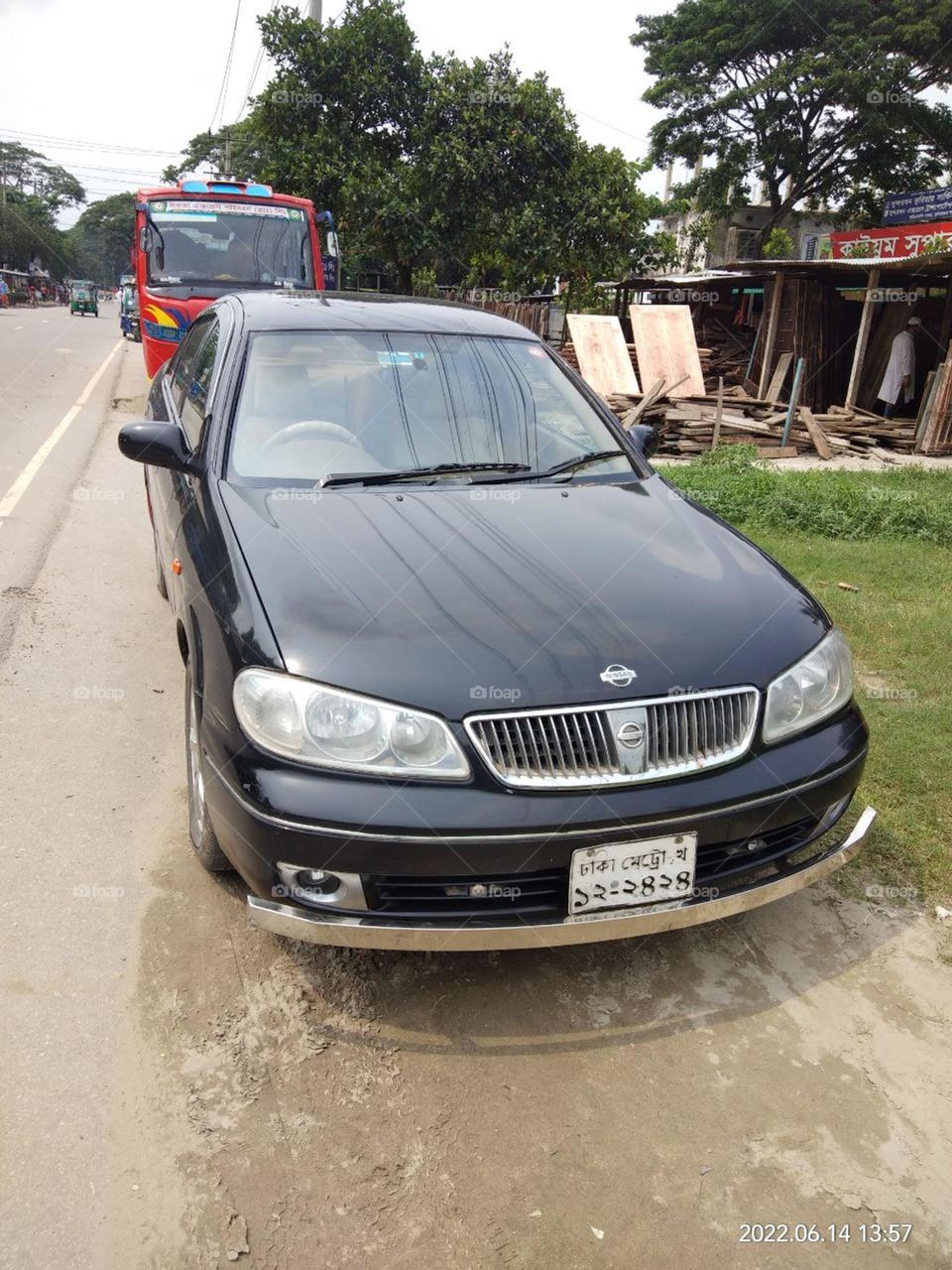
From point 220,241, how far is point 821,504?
831 centimetres

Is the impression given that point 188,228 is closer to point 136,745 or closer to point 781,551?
point 781,551

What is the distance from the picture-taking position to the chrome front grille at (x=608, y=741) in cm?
229

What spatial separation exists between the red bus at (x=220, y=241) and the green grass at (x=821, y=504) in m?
5.87

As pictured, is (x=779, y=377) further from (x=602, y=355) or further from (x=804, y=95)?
(x=804, y=95)

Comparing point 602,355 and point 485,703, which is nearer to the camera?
point 485,703

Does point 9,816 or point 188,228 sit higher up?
point 188,228

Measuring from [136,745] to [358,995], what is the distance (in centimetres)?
175

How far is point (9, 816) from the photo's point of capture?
338 cm

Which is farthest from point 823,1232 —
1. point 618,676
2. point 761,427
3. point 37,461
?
point 761,427

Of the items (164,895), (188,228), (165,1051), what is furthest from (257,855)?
(188,228)

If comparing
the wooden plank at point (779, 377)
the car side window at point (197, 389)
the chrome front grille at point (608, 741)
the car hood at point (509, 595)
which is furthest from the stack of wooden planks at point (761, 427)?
the chrome front grille at point (608, 741)

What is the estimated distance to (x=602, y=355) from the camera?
14.1m

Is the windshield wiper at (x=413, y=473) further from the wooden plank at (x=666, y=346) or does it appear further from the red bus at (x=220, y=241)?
the wooden plank at (x=666, y=346)

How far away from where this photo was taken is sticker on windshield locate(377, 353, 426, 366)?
377 centimetres
